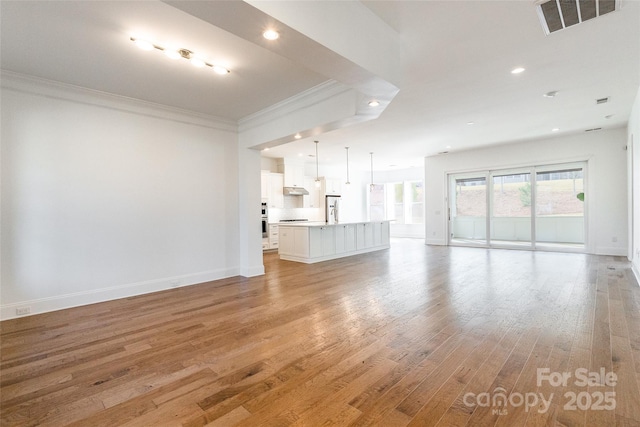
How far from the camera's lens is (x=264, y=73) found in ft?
11.5

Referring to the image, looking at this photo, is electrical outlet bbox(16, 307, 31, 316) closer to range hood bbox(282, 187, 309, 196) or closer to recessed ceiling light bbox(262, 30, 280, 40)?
recessed ceiling light bbox(262, 30, 280, 40)

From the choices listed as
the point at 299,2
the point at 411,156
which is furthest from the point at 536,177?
the point at 299,2

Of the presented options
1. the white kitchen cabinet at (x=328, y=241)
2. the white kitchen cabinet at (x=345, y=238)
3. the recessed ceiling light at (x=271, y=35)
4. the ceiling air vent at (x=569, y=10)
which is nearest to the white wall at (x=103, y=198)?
the white kitchen cabinet at (x=328, y=241)

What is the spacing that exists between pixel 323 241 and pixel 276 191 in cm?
285

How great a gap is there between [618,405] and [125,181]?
221 inches

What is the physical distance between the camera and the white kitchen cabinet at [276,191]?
28.6 feet

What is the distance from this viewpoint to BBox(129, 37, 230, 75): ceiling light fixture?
2.78 metres

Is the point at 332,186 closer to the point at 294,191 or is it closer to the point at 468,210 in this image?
the point at 294,191

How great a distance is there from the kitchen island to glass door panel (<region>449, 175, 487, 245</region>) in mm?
2868

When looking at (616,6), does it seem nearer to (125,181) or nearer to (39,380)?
(39,380)

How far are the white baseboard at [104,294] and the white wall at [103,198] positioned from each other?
1cm

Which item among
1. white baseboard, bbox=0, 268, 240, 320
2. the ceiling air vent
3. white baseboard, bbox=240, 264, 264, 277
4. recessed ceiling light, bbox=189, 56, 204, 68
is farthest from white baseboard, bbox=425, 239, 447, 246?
recessed ceiling light, bbox=189, 56, 204, 68

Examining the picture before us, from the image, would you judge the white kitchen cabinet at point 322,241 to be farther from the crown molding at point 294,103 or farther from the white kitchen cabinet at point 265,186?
the crown molding at point 294,103

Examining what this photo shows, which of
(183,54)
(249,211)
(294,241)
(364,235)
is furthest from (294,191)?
(183,54)
